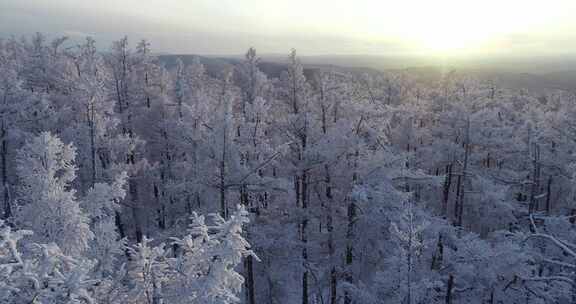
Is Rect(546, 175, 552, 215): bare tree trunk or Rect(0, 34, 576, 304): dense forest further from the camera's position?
Rect(546, 175, 552, 215): bare tree trunk

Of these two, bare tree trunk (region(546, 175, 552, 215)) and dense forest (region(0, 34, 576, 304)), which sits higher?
dense forest (region(0, 34, 576, 304))

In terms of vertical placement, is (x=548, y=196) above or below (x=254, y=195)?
below

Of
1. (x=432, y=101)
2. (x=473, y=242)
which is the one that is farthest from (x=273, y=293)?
(x=432, y=101)

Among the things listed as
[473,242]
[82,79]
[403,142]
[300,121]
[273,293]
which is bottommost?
[273,293]

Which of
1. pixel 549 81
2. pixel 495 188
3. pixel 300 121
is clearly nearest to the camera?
pixel 300 121

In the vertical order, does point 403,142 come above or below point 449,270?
above

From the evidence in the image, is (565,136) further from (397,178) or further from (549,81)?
(549,81)

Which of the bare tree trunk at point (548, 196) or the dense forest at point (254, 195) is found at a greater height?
the dense forest at point (254, 195)

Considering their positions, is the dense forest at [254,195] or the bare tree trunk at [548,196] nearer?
the dense forest at [254,195]
